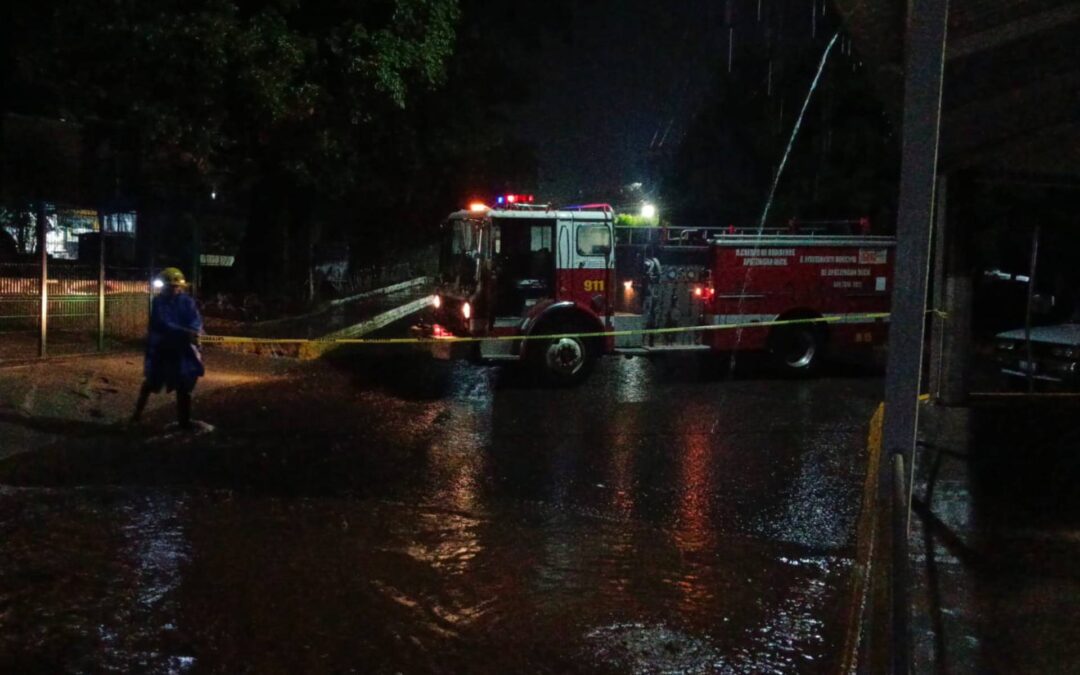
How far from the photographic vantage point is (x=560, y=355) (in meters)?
14.0

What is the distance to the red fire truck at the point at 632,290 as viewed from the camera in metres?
13.8

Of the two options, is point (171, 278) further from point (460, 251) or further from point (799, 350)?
point (799, 350)

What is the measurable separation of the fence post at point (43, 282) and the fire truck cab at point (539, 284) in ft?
17.1

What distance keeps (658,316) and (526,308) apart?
2.04 metres

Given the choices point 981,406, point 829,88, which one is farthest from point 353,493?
point 829,88

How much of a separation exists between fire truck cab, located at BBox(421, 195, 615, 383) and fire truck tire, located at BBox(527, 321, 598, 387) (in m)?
0.01

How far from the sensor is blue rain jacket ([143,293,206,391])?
10.3 meters

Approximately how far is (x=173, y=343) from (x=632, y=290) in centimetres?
664

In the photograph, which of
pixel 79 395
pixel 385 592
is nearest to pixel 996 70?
pixel 385 592

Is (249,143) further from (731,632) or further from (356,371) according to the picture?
(731,632)

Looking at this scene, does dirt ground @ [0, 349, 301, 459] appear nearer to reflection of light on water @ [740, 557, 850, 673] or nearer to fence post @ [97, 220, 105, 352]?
fence post @ [97, 220, 105, 352]

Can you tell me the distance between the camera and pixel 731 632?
543 cm

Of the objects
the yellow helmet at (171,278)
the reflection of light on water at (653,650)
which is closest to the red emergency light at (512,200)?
the yellow helmet at (171,278)

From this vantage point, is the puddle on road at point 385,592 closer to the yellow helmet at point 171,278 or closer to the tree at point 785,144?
the yellow helmet at point 171,278
